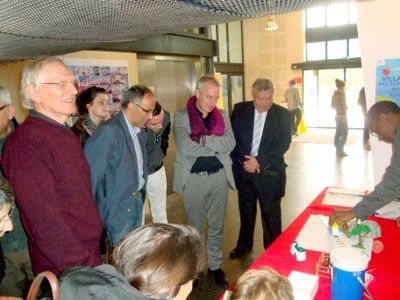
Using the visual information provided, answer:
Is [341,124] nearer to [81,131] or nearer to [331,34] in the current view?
[331,34]

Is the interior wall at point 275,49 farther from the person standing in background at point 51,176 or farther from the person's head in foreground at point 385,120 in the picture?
the person standing in background at point 51,176

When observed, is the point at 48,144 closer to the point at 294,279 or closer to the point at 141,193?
the point at 141,193

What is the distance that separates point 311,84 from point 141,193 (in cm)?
1224

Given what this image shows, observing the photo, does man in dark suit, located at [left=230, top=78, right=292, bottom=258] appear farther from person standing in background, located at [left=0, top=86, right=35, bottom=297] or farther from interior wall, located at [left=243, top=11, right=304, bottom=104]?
interior wall, located at [left=243, top=11, right=304, bottom=104]

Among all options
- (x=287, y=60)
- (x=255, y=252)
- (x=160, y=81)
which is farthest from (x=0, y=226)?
(x=287, y=60)

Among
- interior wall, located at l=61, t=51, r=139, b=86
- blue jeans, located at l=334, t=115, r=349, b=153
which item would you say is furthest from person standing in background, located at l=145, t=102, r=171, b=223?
blue jeans, located at l=334, t=115, r=349, b=153

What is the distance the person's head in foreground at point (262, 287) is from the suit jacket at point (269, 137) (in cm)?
194

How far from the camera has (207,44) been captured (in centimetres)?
536

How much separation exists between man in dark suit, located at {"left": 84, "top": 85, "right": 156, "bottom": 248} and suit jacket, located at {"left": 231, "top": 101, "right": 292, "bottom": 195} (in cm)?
115

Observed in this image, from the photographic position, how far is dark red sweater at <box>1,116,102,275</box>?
1.26 metres

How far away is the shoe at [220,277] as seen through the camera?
2.70 meters

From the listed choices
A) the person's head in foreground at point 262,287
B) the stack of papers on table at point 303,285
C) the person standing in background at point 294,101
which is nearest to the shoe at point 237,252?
the stack of papers on table at point 303,285

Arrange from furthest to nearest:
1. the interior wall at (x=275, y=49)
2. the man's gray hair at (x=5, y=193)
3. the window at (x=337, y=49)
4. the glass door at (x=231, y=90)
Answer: the interior wall at (x=275, y=49), the window at (x=337, y=49), the glass door at (x=231, y=90), the man's gray hair at (x=5, y=193)

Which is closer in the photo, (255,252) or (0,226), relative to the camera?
(0,226)
